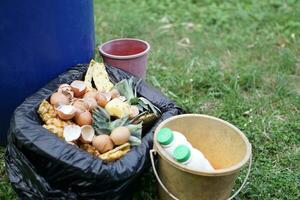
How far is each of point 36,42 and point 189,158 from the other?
892mm

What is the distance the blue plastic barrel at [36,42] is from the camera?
2.03 meters

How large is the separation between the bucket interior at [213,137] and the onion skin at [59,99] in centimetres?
46

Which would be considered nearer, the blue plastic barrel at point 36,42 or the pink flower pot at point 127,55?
the blue plastic barrel at point 36,42

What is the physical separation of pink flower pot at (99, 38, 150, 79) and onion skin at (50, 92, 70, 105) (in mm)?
523

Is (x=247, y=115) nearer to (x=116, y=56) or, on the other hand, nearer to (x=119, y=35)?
(x=116, y=56)

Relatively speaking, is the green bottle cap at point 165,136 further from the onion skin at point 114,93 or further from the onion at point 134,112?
the onion skin at point 114,93

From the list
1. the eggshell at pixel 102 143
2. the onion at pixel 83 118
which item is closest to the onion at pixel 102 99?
the onion at pixel 83 118

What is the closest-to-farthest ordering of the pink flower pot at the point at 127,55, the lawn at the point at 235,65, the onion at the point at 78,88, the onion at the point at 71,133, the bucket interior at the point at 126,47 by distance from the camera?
the onion at the point at 71,133 < the onion at the point at 78,88 < the lawn at the point at 235,65 < the pink flower pot at the point at 127,55 < the bucket interior at the point at 126,47

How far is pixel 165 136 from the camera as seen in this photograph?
1.88m

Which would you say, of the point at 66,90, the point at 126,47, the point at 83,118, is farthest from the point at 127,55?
the point at 83,118

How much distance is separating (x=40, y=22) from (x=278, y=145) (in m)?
1.43

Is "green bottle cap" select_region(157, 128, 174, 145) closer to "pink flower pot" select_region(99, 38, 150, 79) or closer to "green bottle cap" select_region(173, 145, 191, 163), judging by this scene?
"green bottle cap" select_region(173, 145, 191, 163)

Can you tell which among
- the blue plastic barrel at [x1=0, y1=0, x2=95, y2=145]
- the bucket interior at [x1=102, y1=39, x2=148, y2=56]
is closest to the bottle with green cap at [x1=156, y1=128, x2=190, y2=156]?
the blue plastic barrel at [x1=0, y1=0, x2=95, y2=145]

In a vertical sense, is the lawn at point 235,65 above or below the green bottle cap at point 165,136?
below
